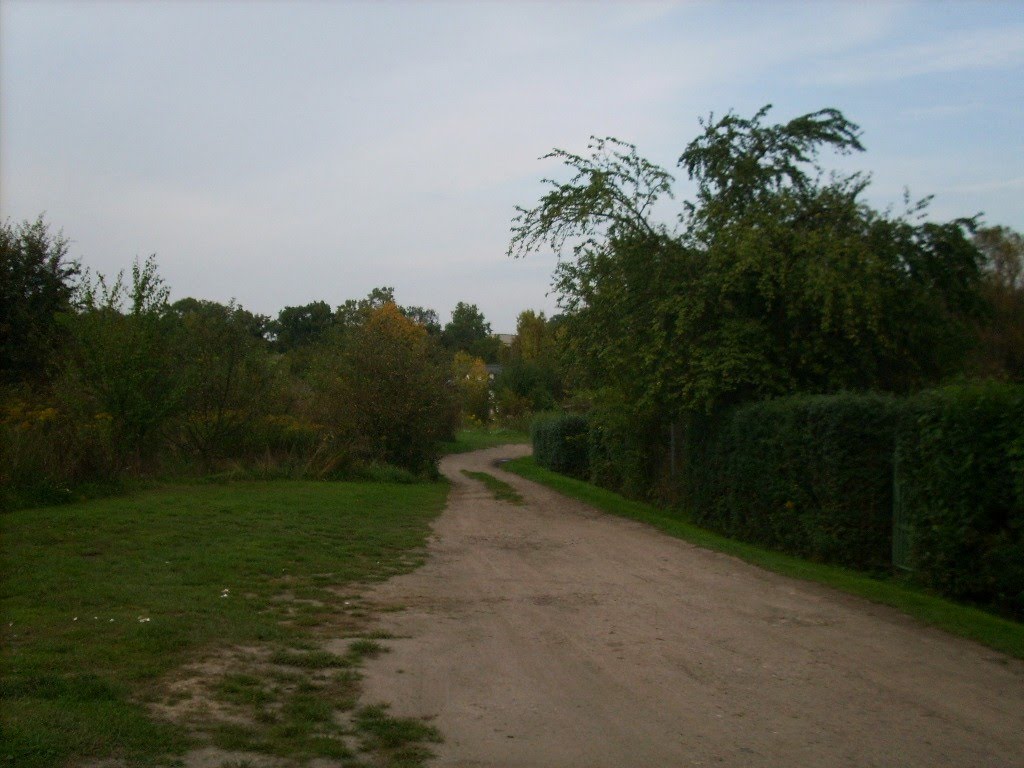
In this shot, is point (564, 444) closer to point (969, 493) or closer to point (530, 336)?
point (969, 493)

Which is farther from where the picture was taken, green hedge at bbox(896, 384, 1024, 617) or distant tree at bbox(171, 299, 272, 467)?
distant tree at bbox(171, 299, 272, 467)

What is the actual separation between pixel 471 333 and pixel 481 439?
85.9 meters

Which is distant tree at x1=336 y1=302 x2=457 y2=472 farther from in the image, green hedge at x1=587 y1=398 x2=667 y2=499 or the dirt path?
the dirt path

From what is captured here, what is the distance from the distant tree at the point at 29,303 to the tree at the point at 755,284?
1193 cm

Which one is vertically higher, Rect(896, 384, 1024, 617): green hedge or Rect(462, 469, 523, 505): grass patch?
Rect(896, 384, 1024, 617): green hedge

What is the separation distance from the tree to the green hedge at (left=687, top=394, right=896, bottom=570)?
5.41 feet

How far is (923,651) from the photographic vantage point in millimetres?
8758

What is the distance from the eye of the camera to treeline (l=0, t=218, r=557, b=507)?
768 inches

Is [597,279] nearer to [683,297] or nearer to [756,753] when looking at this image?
[683,297]

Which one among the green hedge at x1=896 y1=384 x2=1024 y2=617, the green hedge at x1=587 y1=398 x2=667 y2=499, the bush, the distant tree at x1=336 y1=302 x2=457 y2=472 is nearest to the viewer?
the green hedge at x1=896 y1=384 x2=1024 y2=617

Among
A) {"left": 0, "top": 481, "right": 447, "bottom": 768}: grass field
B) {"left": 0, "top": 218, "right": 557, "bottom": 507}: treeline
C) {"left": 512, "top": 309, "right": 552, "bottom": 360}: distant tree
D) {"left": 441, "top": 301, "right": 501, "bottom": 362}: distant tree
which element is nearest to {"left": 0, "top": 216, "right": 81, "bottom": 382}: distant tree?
{"left": 0, "top": 218, "right": 557, "bottom": 507}: treeline

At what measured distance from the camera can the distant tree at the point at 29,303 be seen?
2273cm

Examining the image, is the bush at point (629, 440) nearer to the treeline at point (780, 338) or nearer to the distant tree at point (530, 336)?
the treeline at point (780, 338)

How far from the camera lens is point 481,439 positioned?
238 ft
